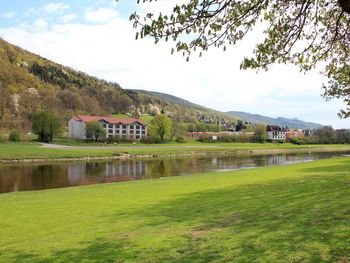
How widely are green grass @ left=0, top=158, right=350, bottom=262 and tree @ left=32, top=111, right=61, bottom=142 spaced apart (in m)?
101

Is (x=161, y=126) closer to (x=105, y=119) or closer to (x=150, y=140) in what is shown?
(x=150, y=140)

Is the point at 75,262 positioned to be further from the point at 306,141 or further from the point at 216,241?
the point at 306,141

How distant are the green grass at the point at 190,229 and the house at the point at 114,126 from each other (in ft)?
458

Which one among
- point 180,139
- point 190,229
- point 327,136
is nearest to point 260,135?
point 327,136

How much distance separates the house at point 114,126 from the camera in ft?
512

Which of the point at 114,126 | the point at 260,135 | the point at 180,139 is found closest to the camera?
the point at 180,139

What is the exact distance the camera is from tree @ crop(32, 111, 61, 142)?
115938 millimetres

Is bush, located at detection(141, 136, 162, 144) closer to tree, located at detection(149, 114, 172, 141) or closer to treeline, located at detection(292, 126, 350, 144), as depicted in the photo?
tree, located at detection(149, 114, 172, 141)

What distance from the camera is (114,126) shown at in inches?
6634

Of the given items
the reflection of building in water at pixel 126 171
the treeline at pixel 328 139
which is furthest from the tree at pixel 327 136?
the reflection of building in water at pixel 126 171

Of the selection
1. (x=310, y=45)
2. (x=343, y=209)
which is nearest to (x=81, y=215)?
(x=343, y=209)

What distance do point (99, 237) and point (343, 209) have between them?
8199 millimetres

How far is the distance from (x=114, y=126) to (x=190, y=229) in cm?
15876

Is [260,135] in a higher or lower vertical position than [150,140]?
higher
